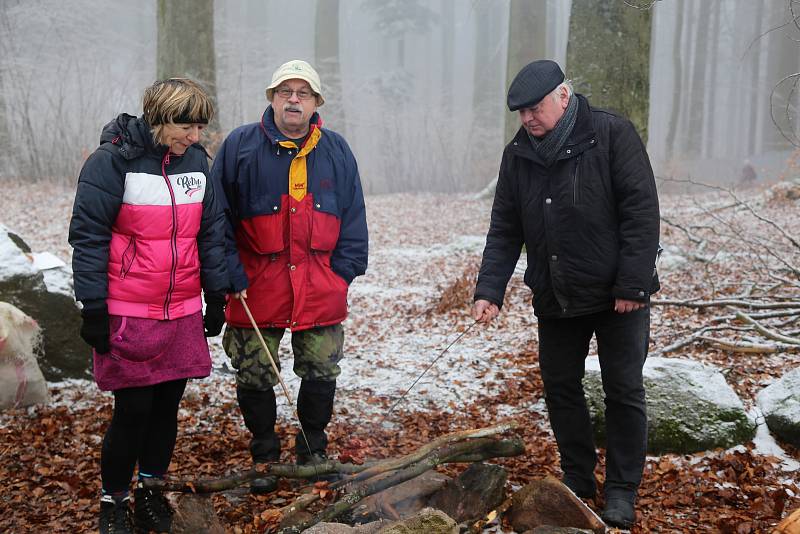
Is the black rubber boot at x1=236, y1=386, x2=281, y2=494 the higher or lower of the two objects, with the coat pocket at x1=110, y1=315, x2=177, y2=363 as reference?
lower

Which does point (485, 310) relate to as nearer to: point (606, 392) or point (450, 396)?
point (606, 392)

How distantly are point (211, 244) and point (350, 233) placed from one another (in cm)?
80

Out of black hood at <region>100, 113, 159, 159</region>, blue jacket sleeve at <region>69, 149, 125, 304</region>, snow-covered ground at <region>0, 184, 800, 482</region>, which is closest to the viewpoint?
blue jacket sleeve at <region>69, 149, 125, 304</region>

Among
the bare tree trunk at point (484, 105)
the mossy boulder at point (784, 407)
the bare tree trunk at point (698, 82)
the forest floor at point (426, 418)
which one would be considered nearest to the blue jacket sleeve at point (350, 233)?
the forest floor at point (426, 418)

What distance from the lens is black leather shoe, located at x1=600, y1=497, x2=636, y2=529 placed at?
3.27m

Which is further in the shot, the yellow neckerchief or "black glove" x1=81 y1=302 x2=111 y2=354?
the yellow neckerchief

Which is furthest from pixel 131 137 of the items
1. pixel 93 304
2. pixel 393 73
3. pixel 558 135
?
pixel 393 73

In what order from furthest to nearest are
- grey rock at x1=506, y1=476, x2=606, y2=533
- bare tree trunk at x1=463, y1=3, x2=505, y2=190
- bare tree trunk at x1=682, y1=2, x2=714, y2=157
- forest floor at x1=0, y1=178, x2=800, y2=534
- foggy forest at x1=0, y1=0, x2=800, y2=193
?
bare tree trunk at x1=682, y1=2, x2=714, y2=157 → bare tree trunk at x1=463, y1=3, x2=505, y2=190 → foggy forest at x1=0, y1=0, x2=800, y2=193 → forest floor at x1=0, y1=178, x2=800, y2=534 → grey rock at x1=506, y1=476, x2=606, y2=533

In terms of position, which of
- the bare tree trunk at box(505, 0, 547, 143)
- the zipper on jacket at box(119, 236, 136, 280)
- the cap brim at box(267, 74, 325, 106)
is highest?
the bare tree trunk at box(505, 0, 547, 143)

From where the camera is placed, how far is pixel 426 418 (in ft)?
15.8

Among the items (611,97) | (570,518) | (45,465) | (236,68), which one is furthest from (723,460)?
(236,68)

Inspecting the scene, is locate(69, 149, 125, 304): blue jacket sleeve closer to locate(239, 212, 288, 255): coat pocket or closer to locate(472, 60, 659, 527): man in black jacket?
locate(239, 212, 288, 255): coat pocket

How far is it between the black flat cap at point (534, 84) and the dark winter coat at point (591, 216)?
0.20 m

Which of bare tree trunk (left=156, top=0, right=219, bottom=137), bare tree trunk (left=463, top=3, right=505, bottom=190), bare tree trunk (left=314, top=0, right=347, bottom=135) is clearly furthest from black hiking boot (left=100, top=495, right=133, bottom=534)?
bare tree trunk (left=314, top=0, right=347, bottom=135)
